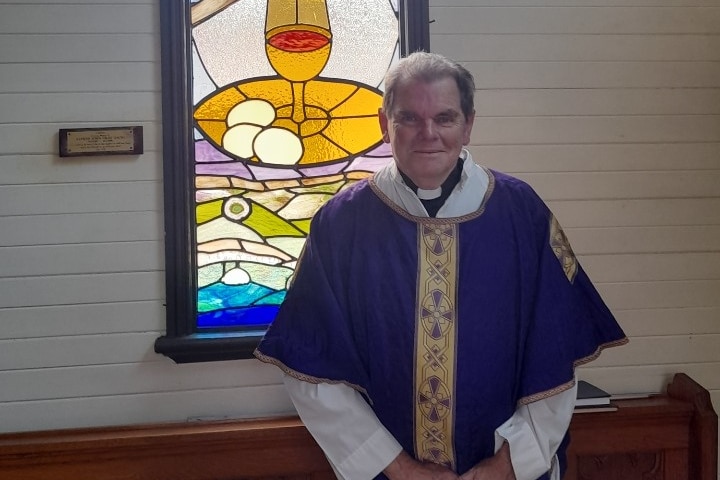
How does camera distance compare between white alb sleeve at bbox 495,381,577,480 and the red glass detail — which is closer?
white alb sleeve at bbox 495,381,577,480

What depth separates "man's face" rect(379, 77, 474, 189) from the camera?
1290mm

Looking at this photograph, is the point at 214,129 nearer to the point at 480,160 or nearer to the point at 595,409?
the point at 480,160

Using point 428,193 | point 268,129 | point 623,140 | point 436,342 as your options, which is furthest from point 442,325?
point 623,140

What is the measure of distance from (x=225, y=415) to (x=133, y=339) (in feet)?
1.26

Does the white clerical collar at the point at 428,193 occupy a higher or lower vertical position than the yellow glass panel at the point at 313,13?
lower

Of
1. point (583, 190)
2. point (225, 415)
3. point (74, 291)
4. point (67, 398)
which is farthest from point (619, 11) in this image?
point (67, 398)

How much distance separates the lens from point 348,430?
1334 mm

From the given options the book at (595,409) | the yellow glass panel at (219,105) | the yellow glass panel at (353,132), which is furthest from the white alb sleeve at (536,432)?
the yellow glass panel at (219,105)


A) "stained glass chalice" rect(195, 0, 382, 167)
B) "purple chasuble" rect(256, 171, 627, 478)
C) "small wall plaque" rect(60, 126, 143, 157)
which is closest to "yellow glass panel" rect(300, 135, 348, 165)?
"stained glass chalice" rect(195, 0, 382, 167)

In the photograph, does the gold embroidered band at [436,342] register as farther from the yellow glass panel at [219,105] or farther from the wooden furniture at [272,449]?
the yellow glass panel at [219,105]

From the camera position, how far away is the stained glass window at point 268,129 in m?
1.93

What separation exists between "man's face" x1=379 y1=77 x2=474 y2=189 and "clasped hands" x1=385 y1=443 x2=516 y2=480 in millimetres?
665

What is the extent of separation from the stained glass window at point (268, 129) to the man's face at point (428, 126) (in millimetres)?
679

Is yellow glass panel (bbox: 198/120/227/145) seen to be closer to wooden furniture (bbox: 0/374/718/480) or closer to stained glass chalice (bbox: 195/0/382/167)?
stained glass chalice (bbox: 195/0/382/167)
